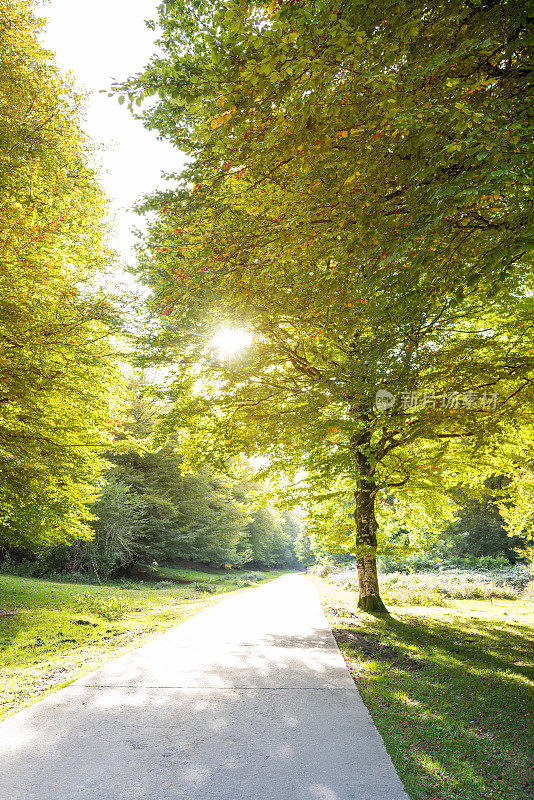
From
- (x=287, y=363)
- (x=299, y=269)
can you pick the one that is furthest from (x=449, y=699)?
(x=287, y=363)

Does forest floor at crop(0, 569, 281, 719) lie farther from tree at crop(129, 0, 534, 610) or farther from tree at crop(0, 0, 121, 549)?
tree at crop(129, 0, 534, 610)

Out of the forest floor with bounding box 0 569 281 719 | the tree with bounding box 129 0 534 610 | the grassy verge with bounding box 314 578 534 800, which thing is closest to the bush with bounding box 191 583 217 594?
the forest floor with bounding box 0 569 281 719

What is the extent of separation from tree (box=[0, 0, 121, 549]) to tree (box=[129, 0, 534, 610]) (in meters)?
2.01

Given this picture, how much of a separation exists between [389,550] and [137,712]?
7983mm

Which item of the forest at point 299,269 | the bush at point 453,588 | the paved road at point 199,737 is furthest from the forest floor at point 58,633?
the bush at point 453,588

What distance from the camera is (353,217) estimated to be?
4484mm

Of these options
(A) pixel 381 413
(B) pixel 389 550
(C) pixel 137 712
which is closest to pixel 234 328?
(A) pixel 381 413

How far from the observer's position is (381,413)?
7559 millimetres

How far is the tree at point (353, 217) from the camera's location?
340 cm

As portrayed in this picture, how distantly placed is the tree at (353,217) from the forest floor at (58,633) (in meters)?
4.59

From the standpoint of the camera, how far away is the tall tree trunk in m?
10.6

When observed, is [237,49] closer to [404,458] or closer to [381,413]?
[381,413]

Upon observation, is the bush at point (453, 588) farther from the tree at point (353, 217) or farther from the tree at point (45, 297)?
the tree at point (45, 297)

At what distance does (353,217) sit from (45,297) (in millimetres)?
6756
